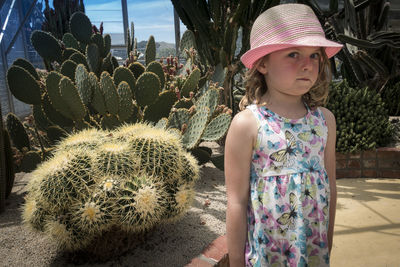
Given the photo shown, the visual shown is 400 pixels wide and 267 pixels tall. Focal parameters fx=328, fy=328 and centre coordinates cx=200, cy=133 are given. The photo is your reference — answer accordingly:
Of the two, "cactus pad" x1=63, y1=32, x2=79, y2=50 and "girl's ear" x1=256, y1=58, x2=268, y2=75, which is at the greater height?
"cactus pad" x1=63, y1=32, x2=79, y2=50

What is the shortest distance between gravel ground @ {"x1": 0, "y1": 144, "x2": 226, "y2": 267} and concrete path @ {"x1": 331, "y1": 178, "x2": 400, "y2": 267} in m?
0.79

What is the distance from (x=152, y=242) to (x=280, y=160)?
91 centimetres

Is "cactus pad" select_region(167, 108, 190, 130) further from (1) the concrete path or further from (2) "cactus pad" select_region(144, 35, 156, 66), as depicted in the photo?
(1) the concrete path

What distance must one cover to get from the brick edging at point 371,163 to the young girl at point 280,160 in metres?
2.57

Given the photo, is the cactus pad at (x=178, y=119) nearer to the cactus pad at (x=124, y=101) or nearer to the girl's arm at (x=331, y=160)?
the cactus pad at (x=124, y=101)

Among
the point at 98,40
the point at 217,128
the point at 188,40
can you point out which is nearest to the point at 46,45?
the point at 98,40

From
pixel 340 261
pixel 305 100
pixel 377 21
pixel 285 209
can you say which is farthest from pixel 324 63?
pixel 377 21

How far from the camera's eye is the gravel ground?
4.88ft

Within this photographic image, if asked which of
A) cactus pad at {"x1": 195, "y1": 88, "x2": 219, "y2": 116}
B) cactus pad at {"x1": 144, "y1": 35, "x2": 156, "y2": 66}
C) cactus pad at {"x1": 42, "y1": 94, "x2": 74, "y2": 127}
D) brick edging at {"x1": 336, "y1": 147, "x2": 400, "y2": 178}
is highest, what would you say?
cactus pad at {"x1": 144, "y1": 35, "x2": 156, "y2": 66}

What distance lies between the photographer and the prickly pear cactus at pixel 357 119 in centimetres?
334

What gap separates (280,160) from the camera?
1.03m

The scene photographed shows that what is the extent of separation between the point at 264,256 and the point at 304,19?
29.4 inches

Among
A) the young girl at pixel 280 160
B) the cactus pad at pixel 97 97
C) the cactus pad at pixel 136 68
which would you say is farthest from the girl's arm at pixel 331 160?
the cactus pad at pixel 136 68

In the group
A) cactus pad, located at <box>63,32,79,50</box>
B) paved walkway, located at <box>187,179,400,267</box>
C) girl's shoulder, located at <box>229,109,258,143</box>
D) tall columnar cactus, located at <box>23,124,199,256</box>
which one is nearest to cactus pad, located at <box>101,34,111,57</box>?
cactus pad, located at <box>63,32,79,50</box>
